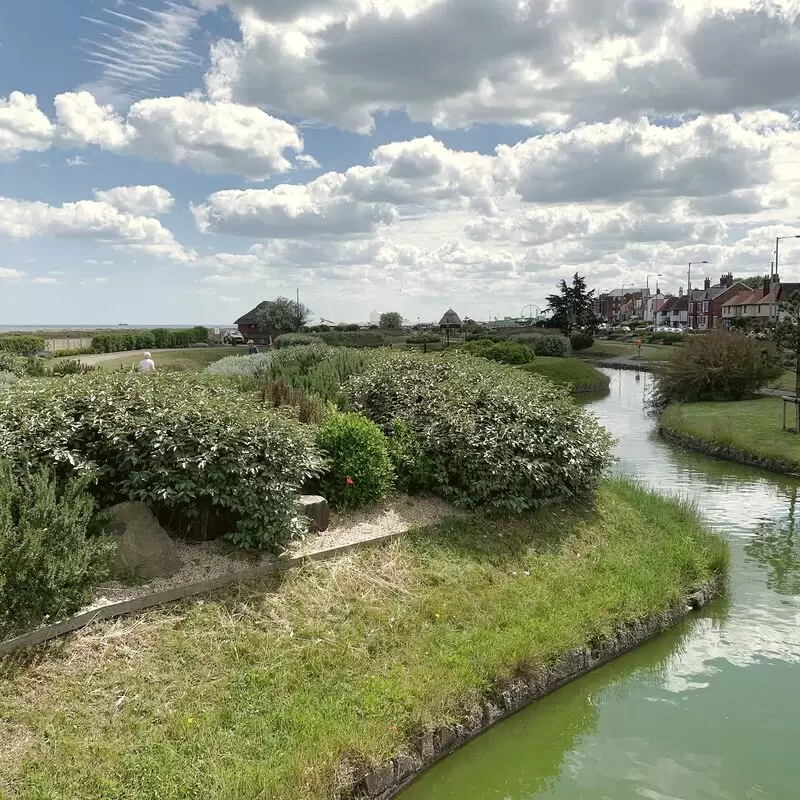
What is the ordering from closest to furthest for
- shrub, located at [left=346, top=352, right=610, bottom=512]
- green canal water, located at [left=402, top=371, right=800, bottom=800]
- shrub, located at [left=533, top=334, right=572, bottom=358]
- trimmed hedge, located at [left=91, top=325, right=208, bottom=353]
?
green canal water, located at [left=402, top=371, right=800, bottom=800] < shrub, located at [left=346, top=352, right=610, bottom=512] < trimmed hedge, located at [left=91, top=325, right=208, bottom=353] < shrub, located at [left=533, top=334, right=572, bottom=358]

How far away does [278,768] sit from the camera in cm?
536

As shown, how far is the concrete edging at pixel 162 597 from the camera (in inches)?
233

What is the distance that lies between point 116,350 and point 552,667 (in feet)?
140

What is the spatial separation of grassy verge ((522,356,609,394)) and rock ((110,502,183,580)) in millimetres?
35588

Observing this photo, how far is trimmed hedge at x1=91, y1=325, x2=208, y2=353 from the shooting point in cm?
4453

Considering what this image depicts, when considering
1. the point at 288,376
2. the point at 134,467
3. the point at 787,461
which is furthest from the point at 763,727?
the point at 787,461

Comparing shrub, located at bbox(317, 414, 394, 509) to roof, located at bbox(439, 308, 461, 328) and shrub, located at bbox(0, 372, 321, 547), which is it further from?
roof, located at bbox(439, 308, 461, 328)

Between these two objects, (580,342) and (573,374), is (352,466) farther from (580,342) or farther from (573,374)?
(580,342)

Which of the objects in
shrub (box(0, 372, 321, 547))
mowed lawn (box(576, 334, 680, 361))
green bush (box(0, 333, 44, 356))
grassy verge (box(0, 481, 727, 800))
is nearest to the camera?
grassy verge (box(0, 481, 727, 800))

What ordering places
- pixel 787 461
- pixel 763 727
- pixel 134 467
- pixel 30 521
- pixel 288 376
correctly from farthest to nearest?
pixel 787 461, pixel 288 376, pixel 134 467, pixel 763 727, pixel 30 521

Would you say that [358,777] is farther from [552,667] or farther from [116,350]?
[116,350]

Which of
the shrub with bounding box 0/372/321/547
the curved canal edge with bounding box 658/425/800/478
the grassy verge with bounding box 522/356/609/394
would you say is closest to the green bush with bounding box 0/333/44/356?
the grassy verge with bounding box 522/356/609/394

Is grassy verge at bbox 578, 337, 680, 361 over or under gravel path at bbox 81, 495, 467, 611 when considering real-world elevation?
over

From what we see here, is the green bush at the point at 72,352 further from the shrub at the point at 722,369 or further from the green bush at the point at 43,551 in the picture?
the green bush at the point at 43,551
